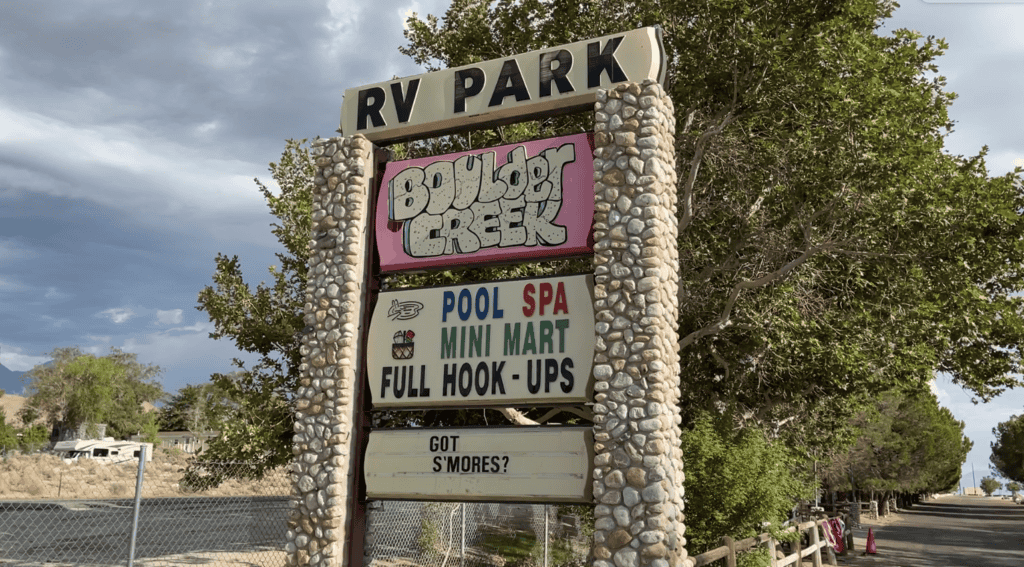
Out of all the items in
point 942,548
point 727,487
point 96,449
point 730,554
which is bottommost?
point 942,548

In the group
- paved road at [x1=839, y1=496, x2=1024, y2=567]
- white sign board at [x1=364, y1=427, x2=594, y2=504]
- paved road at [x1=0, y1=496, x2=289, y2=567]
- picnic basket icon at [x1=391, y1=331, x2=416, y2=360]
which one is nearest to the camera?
white sign board at [x1=364, y1=427, x2=594, y2=504]

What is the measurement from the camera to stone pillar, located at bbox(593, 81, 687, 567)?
8234 mm

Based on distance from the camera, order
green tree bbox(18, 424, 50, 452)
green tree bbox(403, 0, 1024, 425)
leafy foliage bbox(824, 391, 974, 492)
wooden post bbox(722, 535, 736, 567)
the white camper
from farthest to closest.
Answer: green tree bbox(18, 424, 50, 452), the white camper, leafy foliage bbox(824, 391, 974, 492), green tree bbox(403, 0, 1024, 425), wooden post bbox(722, 535, 736, 567)

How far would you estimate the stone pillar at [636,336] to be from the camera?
8234 mm

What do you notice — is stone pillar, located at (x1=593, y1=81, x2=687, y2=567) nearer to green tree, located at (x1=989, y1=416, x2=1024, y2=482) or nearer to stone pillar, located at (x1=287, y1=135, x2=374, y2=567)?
stone pillar, located at (x1=287, y1=135, x2=374, y2=567)

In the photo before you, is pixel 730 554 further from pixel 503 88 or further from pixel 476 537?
pixel 476 537

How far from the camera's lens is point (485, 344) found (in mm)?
9711

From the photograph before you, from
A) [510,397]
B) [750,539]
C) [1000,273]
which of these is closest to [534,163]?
[510,397]

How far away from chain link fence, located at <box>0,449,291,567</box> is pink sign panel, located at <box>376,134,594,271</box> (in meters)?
4.50

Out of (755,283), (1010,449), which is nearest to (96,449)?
(755,283)

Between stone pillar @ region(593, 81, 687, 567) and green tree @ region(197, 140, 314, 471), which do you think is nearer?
stone pillar @ region(593, 81, 687, 567)

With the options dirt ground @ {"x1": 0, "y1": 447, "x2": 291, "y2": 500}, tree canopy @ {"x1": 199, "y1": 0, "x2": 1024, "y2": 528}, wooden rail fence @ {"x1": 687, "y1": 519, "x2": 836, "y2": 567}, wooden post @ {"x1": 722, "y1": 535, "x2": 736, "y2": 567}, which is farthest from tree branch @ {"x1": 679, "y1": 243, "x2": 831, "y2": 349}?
dirt ground @ {"x1": 0, "y1": 447, "x2": 291, "y2": 500}

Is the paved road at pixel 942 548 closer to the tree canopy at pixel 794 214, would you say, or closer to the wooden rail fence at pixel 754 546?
the wooden rail fence at pixel 754 546

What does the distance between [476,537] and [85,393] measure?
224ft
